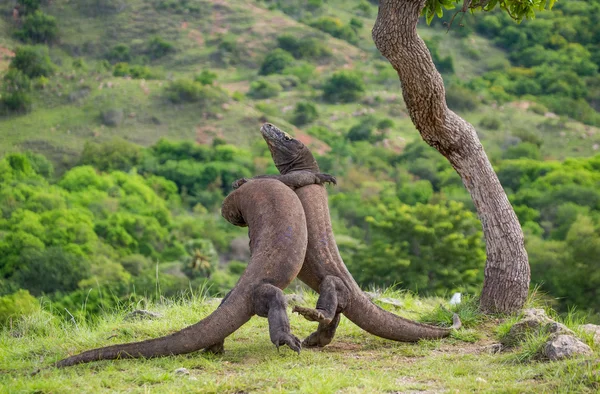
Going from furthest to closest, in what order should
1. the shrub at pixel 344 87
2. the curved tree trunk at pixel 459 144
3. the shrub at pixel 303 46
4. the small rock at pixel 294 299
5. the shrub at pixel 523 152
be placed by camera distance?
the shrub at pixel 303 46 < the shrub at pixel 344 87 < the shrub at pixel 523 152 < the small rock at pixel 294 299 < the curved tree trunk at pixel 459 144

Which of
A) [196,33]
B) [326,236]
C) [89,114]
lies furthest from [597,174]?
[326,236]

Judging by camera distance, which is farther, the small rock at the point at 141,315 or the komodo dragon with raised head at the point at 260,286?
the small rock at the point at 141,315

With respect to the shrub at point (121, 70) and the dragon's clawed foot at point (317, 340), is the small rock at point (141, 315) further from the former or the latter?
the shrub at point (121, 70)

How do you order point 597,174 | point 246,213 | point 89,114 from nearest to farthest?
point 246,213 → point 597,174 → point 89,114

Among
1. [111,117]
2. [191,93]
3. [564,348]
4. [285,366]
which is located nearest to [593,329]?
[564,348]

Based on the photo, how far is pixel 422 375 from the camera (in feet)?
21.5

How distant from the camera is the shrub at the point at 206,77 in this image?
92.4 metres

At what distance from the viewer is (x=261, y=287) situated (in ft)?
23.2

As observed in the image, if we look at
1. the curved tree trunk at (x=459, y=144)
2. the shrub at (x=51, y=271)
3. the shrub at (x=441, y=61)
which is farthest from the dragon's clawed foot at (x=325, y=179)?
the shrub at (x=441, y=61)

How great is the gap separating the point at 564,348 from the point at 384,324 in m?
1.77

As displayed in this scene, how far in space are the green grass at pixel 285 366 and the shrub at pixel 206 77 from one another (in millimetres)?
84484

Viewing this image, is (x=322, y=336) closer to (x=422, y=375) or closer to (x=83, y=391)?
(x=422, y=375)

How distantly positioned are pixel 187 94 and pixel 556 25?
51009mm

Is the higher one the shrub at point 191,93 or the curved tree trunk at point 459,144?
the curved tree trunk at point 459,144
